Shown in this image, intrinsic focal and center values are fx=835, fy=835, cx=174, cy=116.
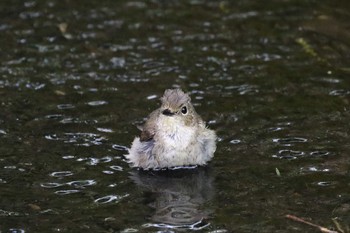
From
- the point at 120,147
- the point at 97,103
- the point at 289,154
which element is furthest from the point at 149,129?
the point at 97,103

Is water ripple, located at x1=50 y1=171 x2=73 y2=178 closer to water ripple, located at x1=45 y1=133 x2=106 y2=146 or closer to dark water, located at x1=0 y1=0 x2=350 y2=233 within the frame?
dark water, located at x1=0 y1=0 x2=350 y2=233

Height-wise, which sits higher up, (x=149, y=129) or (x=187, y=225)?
(x=149, y=129)

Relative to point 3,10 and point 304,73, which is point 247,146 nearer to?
point 304,73

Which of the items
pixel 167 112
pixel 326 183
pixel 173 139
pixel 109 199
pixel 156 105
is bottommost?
pixel 326 183

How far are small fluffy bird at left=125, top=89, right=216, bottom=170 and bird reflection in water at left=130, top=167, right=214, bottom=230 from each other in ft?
0.54

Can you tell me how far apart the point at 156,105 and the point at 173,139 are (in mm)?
2104

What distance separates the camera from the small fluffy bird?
380 inches

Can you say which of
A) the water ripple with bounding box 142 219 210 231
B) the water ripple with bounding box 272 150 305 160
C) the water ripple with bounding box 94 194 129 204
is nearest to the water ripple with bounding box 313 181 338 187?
the water ripple with bounding box 272 150 305 160

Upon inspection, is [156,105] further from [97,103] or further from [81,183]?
[81,183]

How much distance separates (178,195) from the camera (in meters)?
9.37

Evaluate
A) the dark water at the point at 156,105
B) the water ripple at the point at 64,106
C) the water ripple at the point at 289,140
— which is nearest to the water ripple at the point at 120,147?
the dark water at the point at 156,105

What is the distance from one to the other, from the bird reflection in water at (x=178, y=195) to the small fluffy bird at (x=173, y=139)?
0.54 ft

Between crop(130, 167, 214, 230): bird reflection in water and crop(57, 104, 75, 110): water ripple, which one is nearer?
crop(130, 167, 214, 230): bird reflection in water

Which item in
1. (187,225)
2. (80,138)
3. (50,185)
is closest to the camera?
(187,225)
